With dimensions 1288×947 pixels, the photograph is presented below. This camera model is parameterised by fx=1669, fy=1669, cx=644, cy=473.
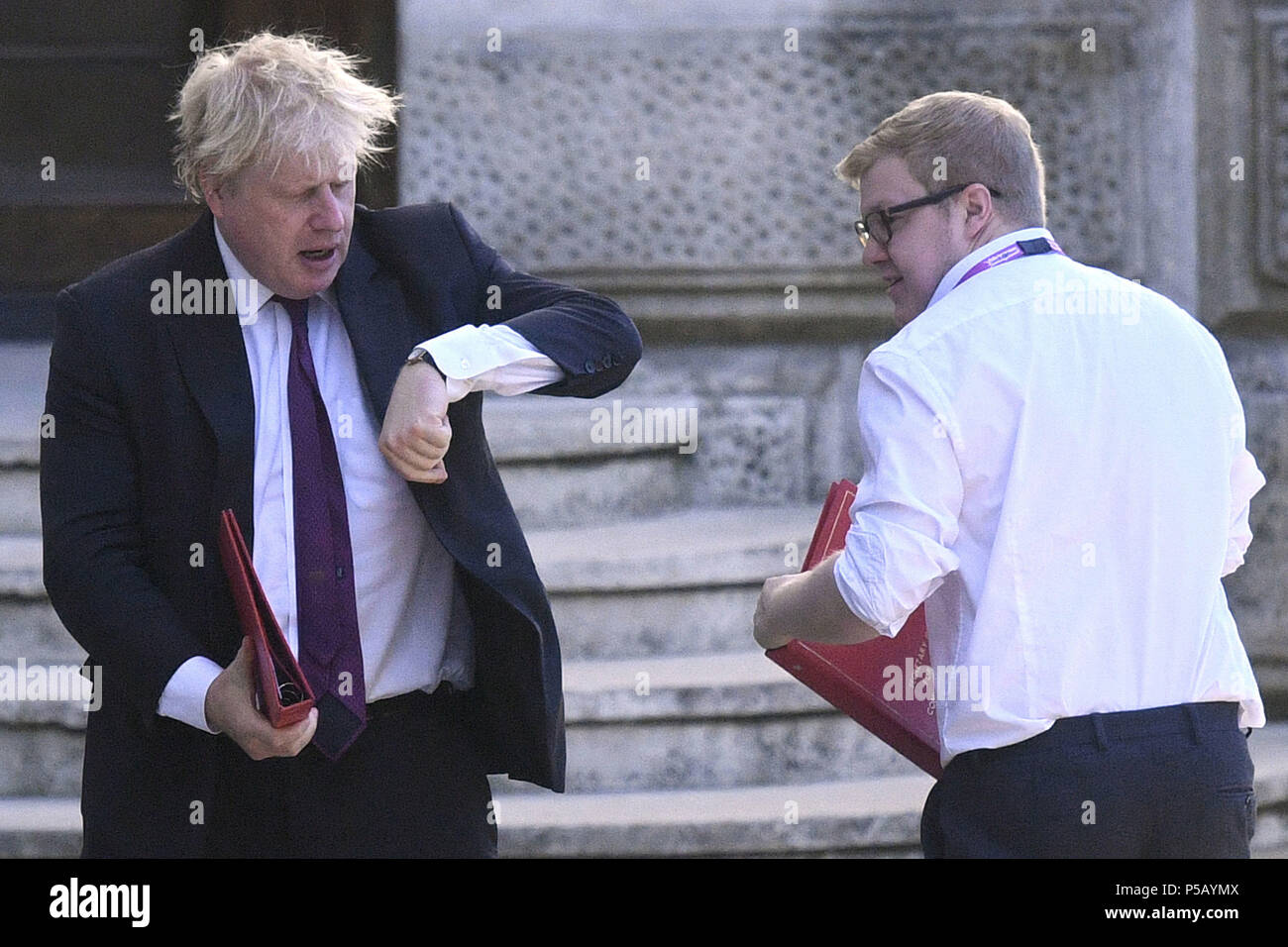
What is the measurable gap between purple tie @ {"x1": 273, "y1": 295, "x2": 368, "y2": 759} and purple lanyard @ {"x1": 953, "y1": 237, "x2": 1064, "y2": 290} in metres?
0.81

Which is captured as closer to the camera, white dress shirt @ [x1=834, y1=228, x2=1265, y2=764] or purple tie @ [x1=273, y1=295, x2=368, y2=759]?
white dress shirt @ [x1=834, y1=228, x2=1265, y2=764]

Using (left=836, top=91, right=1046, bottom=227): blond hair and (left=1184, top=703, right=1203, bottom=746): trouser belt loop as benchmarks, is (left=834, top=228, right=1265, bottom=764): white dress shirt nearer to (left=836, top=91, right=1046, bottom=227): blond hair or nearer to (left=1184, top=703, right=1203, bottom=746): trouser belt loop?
(left=1184, top=703, right=1203, bottom=746): trouser belt loop

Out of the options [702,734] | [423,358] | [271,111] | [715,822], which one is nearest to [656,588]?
[702,734]

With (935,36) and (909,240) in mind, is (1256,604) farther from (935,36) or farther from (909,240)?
(909,240)

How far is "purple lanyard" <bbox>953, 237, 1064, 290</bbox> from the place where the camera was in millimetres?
1975

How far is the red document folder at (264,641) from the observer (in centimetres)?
185

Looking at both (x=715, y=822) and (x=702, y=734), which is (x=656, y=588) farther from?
(x=715, y=822)

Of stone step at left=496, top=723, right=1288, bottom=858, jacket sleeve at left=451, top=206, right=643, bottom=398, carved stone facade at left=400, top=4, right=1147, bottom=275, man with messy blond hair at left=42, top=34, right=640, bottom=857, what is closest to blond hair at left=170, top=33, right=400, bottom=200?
man with messy blond hair at left=42, top=34, right=640, bottom=857

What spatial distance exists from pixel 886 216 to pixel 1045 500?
0.42 metres

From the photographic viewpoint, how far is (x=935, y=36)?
4652 mm

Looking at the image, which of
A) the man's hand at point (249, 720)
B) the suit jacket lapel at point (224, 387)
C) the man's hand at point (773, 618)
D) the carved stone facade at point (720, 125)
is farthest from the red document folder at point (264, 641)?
the carved stone facade at point (720, 125)

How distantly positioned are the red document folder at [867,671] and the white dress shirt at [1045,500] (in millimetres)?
196

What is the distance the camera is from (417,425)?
6.28 ft

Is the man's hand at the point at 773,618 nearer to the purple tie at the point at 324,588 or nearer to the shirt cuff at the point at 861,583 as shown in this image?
the shirt cuff at the point at 861,583
